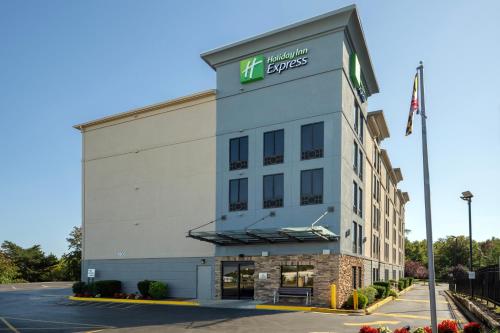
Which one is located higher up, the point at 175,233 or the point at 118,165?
the point at 118,165

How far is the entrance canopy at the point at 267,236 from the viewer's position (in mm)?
24748

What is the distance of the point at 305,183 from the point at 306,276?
5.54m

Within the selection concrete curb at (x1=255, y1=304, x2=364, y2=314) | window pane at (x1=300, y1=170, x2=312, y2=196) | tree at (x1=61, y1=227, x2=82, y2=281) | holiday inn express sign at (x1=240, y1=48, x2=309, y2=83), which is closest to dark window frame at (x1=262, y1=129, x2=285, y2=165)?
window pane at (x1=300, y1=170, x2=312, y2=196)

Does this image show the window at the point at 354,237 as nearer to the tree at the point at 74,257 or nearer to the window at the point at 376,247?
the window at the point at 376,247

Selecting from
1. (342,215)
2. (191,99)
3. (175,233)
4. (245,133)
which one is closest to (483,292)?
(342,215)

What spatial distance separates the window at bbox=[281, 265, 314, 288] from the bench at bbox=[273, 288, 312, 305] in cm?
34

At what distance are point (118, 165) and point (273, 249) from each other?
597 inches

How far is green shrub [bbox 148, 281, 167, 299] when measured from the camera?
30703 millimetres

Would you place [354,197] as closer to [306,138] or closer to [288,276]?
[306,138]

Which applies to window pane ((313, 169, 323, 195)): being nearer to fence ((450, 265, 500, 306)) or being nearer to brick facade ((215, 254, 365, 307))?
brick facade ((215, 254, 365, 307))

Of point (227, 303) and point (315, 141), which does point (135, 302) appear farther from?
point (315, 141)

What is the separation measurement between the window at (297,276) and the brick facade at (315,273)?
25 centimetres

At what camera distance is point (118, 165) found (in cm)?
3647

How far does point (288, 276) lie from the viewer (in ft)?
91.0
